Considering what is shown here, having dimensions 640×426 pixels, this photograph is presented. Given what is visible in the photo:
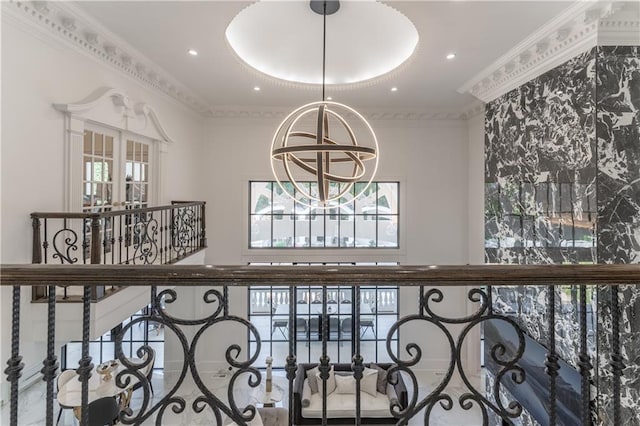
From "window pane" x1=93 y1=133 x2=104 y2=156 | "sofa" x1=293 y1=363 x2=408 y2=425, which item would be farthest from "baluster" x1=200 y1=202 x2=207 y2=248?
"sofa" x1=293 y1=363 x2=408 y2=425

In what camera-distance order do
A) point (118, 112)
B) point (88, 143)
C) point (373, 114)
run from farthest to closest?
point (373, 114)
point (118, 112)
point (88, 143)

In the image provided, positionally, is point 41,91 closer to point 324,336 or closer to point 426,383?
point 324,336

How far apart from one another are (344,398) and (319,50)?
538 cm

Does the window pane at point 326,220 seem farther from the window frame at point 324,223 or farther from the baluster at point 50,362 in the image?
the baluster at point 50,362

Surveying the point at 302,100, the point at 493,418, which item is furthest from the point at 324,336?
the point at 302,100

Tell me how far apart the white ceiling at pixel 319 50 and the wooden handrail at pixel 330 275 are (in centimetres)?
286

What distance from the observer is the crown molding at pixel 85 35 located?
2754 millimetres

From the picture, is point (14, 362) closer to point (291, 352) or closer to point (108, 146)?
point (291, 352)

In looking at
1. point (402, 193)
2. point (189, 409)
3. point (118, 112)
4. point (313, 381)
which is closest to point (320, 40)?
point (118, 112)

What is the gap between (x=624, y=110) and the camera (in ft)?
9.78

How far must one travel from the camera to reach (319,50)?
4.22m

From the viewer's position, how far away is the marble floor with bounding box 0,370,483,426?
4012 millimetres

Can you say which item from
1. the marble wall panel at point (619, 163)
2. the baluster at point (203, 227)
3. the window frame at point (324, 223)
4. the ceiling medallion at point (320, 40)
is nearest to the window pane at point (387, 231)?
the window frame at point (324, 223)

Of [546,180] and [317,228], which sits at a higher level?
[546,180]
